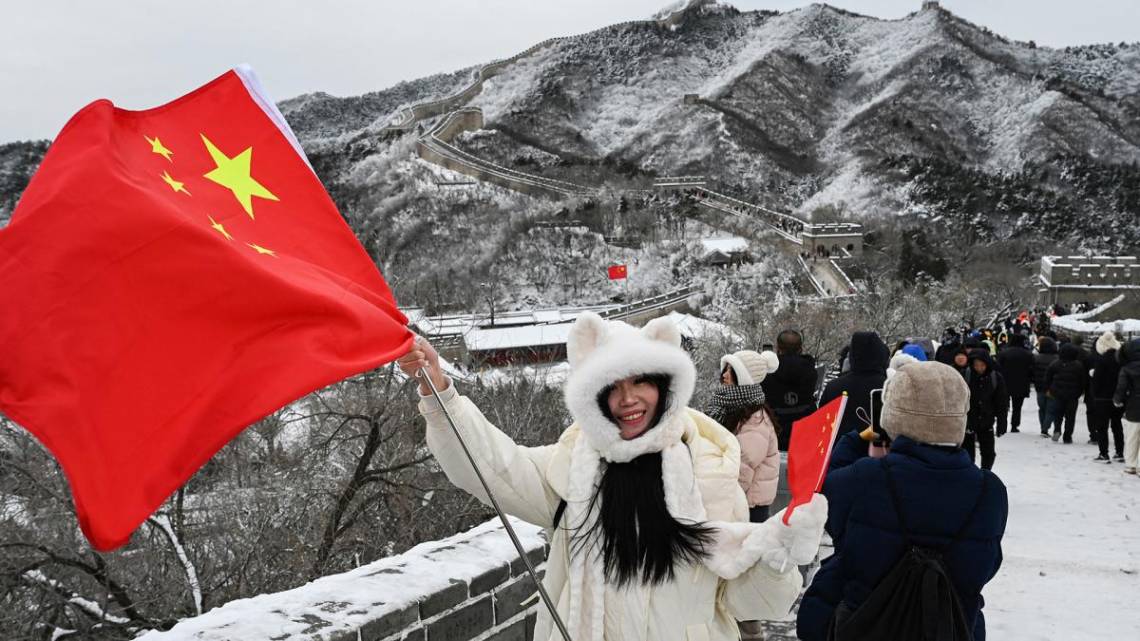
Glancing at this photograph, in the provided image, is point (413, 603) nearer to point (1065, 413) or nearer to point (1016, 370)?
point (1065, 413)

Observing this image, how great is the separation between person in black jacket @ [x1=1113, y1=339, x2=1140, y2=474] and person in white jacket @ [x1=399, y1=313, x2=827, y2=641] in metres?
7.90

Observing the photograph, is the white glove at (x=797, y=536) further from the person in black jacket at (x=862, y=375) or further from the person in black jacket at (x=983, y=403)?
the person in black jacket at (x=983, y=403)

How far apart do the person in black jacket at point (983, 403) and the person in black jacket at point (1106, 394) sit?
105 centimetres

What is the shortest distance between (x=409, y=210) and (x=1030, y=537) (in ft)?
156

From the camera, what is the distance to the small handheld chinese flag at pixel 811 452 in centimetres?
209

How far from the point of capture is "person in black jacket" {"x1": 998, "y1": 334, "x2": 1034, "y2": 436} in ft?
37.3

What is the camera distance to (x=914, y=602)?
2.66m

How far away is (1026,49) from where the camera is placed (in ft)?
336

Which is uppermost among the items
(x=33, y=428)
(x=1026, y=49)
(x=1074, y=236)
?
(x=1026, y=49)

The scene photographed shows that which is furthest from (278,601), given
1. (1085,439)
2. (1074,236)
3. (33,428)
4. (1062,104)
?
(1062,104)

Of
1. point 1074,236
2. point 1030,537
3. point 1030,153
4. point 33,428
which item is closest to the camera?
point 33,428

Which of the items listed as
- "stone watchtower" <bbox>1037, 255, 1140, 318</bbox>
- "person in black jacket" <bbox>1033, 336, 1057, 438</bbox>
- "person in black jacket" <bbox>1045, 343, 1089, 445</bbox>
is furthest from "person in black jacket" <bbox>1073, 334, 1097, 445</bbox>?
"stone watchtower" <bbox>1037, 255, 1140, 318</bbox>

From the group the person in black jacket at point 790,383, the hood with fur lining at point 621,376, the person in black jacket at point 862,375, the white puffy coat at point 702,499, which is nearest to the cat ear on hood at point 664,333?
the hood with fur lining at point 621,376

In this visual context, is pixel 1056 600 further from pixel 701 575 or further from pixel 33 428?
pixel 33 428
